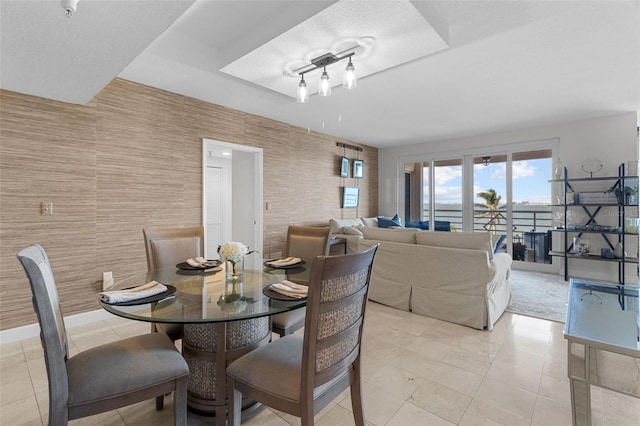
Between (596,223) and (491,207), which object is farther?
(491,207)

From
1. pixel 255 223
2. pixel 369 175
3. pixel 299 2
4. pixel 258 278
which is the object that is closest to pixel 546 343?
pixel 258 278

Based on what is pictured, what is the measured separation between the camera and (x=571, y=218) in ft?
16.3

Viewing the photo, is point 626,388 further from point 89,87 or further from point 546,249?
point 546,249

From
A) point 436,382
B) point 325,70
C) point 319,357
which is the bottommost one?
point 436,382

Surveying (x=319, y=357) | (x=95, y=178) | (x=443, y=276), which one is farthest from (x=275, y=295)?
(x=95, y=178)

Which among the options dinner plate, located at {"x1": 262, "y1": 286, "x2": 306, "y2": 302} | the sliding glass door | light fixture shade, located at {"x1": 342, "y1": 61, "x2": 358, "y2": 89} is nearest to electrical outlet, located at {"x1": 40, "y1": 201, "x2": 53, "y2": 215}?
dinner plate, located at {"x1": 262, "y1": 286, "x2": 306, "y2": 302}

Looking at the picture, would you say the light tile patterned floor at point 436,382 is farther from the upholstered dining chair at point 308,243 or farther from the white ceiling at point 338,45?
the white ceiling at point 338,45

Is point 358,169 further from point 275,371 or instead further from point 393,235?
point 275,371

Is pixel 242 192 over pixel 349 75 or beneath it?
beneath

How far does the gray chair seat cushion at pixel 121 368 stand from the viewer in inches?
46.9

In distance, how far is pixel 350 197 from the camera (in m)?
6.38

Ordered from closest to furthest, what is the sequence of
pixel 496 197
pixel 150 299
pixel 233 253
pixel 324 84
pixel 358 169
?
pixel 150 299 → pixel 233 253 → pixel 324 84 → pixel 496 197 → pixel 358 169

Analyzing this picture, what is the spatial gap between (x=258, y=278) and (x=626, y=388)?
2017 mm

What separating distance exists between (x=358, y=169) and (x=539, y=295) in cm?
391
